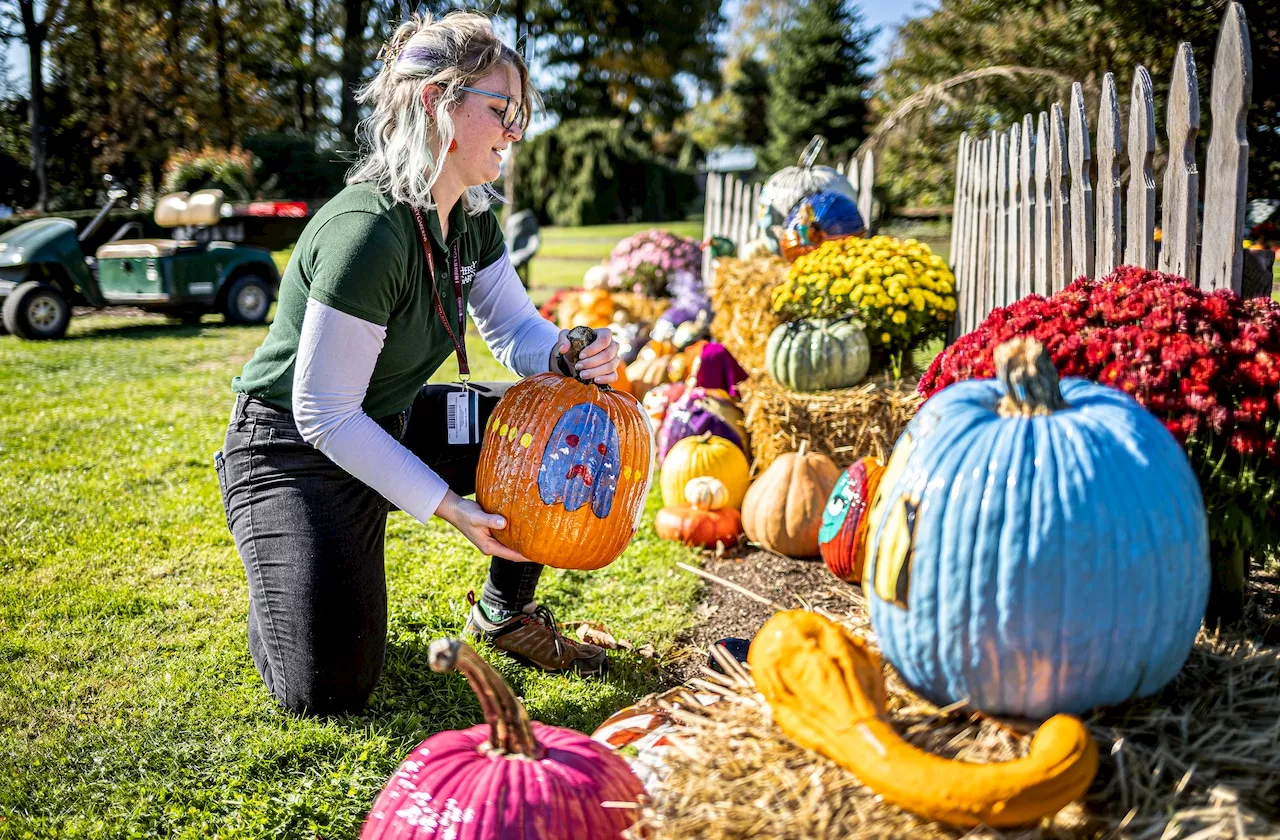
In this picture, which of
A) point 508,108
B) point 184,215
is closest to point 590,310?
point 184,215

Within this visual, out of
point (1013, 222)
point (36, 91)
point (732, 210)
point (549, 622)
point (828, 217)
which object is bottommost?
point (549, 622)

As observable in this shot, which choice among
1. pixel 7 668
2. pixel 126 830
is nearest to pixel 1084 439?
pixel 126 830

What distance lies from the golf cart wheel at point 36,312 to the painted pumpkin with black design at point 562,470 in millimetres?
8790

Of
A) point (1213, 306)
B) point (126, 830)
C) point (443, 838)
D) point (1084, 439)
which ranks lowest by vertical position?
Result: point (126, 830)

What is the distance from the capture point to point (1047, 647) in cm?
139

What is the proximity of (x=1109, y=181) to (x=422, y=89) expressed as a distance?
2.60 meters

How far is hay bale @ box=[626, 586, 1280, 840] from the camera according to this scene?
1320mm

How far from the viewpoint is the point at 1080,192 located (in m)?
3.78

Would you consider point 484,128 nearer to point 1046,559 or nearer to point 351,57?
point 1046,559

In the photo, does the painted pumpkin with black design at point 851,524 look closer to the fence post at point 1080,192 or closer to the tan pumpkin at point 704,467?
the tan pumpkin at point 704,467

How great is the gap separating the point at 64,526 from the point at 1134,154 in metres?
4.61

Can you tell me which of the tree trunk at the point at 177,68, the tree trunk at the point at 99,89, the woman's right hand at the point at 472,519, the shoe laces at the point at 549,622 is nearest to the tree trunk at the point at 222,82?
the tree trunk at the point at 177,68

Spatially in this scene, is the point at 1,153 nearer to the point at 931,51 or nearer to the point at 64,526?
Result: the point at 931,51

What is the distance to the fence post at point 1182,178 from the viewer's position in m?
2.92
